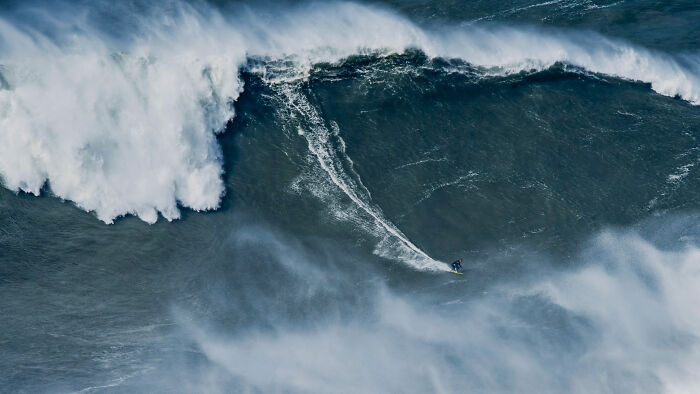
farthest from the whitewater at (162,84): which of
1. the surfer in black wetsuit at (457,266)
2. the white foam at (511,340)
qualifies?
the white foam at (511,340)

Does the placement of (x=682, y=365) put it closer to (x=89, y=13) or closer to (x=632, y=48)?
(x=632, y=48)

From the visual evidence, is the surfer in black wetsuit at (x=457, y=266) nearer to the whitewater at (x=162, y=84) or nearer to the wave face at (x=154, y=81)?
the whitewater at (x=162, y=84)

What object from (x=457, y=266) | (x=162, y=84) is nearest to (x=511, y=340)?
(x=457, y=266)

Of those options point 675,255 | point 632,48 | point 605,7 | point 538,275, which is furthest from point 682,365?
point 605,7

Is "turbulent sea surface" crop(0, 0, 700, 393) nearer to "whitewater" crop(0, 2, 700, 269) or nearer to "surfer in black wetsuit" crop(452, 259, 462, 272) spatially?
"whitewater" crop(0, 2, 700, 269)

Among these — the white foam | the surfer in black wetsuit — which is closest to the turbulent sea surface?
the white foam

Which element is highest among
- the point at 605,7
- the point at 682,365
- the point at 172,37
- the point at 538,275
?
the point at 605,7

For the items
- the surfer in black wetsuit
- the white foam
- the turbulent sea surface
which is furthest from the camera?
the surfer in black wetsuit
